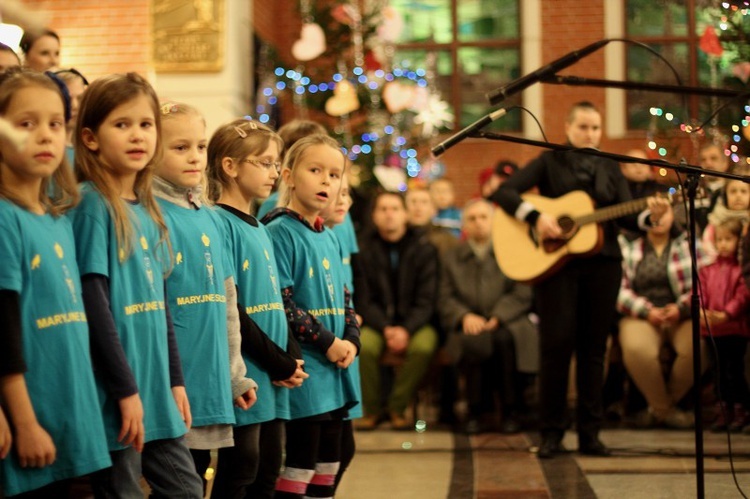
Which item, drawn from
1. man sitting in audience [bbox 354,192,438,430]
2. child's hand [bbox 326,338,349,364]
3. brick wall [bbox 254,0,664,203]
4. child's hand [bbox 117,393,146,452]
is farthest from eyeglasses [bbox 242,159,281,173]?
brick wall [bbox 254,0,664,203]

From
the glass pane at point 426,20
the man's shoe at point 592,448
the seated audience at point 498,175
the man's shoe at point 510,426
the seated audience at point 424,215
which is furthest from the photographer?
the glass pane at point 426,20

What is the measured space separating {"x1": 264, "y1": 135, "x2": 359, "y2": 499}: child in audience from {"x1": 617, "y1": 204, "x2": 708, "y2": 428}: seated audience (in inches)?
127

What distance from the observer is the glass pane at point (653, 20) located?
1098cm

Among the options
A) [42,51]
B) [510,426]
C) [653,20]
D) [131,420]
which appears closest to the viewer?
[131,420]

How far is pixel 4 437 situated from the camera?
2342mm

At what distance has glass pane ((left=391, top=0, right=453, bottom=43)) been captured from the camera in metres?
11.4

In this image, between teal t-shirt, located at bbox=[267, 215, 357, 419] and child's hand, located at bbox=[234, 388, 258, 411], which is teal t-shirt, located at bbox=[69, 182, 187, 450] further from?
teal t-shirt, located at bbox=[267, 215, 357, 419]

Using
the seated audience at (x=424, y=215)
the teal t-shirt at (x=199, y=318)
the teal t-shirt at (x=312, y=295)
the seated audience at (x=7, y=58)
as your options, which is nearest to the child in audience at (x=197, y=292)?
the teal t-shirt at (x=199, y=318)

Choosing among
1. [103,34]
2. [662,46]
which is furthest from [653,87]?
[662,46]

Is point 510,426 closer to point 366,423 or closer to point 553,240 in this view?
point 366,423

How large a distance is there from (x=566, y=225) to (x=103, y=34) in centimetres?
519

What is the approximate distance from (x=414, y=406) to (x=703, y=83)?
5.46 meters

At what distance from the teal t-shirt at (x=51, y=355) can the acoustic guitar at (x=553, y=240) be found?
11.5ft

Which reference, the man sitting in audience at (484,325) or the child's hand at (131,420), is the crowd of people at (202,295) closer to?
the child's hand at (131,420)
